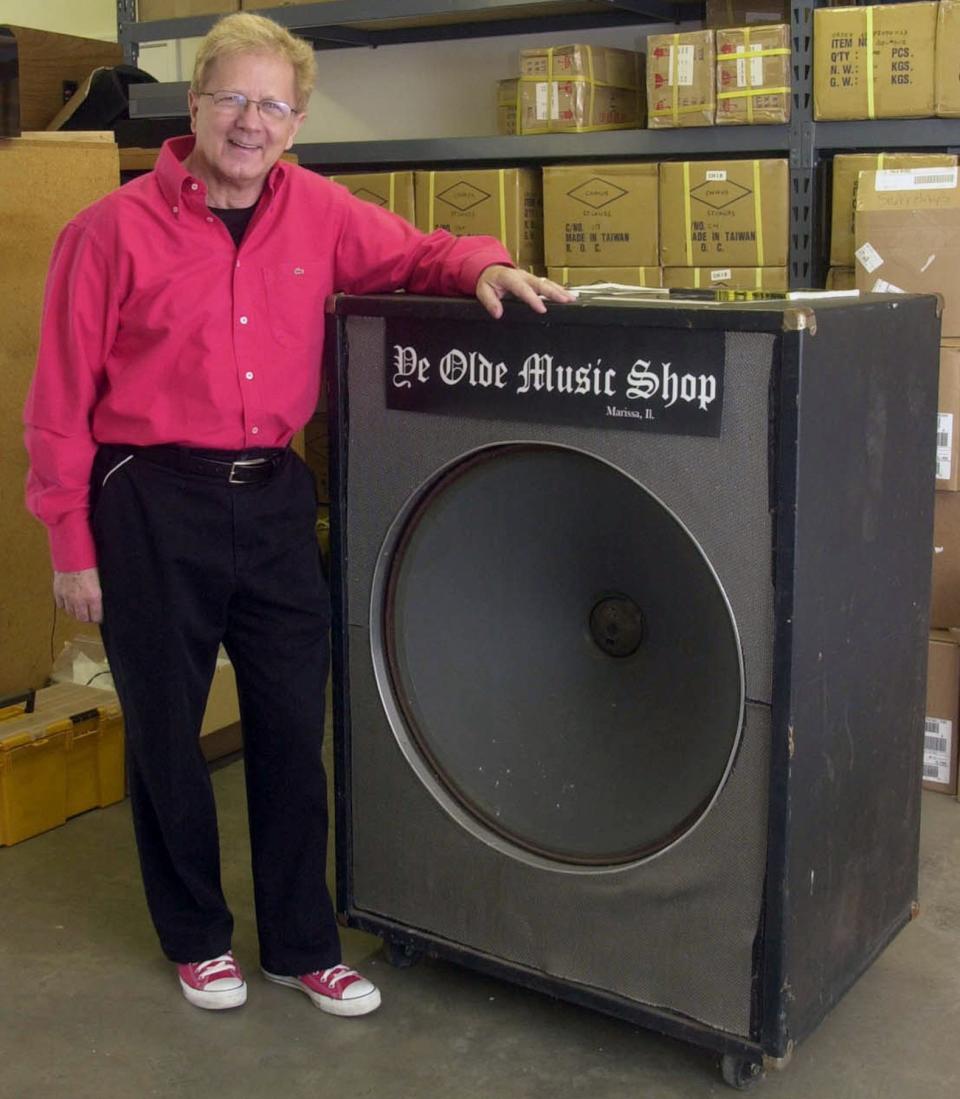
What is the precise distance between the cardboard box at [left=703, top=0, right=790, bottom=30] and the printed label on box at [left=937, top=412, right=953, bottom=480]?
1.15 meters

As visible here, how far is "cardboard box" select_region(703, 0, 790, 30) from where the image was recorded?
362 cm

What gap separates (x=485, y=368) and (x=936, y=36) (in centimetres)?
183

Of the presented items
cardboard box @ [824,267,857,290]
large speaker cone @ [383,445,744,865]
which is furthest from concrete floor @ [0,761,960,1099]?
cardboard box @ [824,267,857,290]

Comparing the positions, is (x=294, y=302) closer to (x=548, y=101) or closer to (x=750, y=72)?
(x=750, y=72)

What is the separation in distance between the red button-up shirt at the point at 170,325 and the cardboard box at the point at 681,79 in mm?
1671

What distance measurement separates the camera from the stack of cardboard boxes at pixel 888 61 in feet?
10.6

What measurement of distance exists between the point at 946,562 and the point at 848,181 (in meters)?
0.88

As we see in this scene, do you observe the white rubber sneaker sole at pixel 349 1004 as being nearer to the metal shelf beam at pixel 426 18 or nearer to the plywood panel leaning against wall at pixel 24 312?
the plywood panel leaning against wall at pixel 24 312

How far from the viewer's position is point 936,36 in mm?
3225

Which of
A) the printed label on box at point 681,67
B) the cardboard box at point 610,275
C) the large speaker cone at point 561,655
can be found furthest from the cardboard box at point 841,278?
the large speaker cone at point 561,655

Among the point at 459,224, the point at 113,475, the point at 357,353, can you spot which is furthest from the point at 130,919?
the point at 459,224

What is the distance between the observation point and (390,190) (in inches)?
158

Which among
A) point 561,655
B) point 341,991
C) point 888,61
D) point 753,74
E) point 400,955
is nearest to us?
point 561,655

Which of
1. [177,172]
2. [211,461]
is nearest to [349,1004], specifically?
[211,461]
